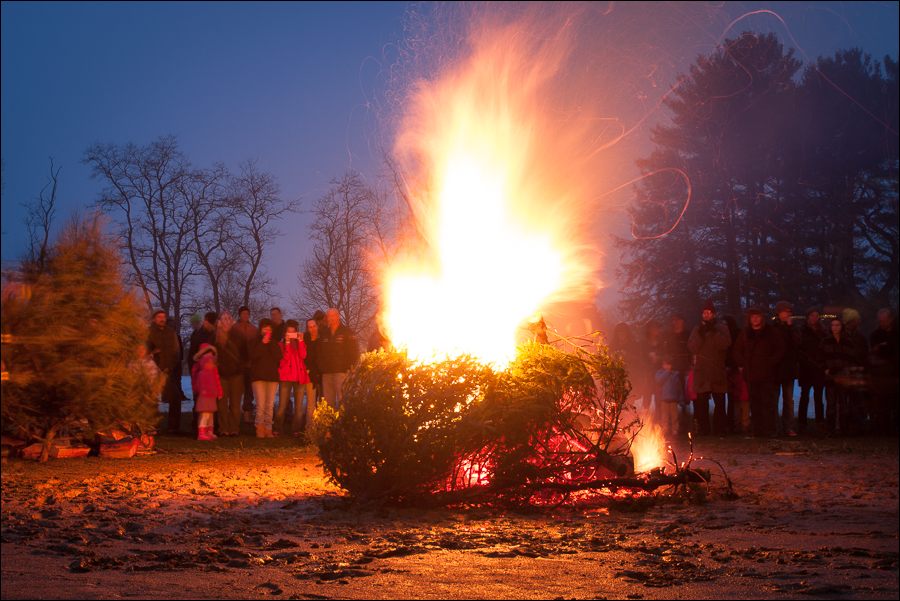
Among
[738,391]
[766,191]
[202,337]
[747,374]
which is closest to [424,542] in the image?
[747,374]

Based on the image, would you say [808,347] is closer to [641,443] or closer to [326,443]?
[641,443]

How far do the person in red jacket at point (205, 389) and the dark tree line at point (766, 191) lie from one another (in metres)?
14.5

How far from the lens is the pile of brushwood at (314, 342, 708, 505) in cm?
814

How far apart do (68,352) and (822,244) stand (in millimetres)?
24557

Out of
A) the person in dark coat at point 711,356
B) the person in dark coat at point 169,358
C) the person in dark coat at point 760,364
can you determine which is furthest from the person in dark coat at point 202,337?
the person in dark coat at point 760,364

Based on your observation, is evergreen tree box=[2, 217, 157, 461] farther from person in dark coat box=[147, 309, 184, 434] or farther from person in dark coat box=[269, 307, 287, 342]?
person in dark coat box=[269, 307, 287, 342]

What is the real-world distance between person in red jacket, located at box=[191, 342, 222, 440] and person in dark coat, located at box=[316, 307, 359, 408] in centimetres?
185

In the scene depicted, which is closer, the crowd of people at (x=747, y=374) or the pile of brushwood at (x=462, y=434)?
the pile of brushwood at (x=462, y=434)

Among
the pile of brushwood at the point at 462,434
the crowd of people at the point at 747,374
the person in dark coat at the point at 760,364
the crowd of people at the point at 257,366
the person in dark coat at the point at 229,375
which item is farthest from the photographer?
the person in dark coat at the point at 229,375

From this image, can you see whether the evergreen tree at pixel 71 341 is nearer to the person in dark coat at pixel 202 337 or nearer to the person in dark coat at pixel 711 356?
the person in dark coat at pixel 202 337

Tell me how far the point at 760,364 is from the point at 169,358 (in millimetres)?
9699

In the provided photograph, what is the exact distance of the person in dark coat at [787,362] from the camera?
13914 millimetres

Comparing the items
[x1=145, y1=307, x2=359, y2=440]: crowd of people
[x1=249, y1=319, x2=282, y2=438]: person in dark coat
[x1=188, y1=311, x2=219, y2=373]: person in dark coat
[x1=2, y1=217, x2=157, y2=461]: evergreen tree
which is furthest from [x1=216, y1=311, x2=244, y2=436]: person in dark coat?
[x1=2, y1=217, x2=157, y2=461]: evergreen tree

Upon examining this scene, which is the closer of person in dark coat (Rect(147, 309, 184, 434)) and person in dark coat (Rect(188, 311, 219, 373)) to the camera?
person in dark coat (Rect(147, 309, 184, 434))
